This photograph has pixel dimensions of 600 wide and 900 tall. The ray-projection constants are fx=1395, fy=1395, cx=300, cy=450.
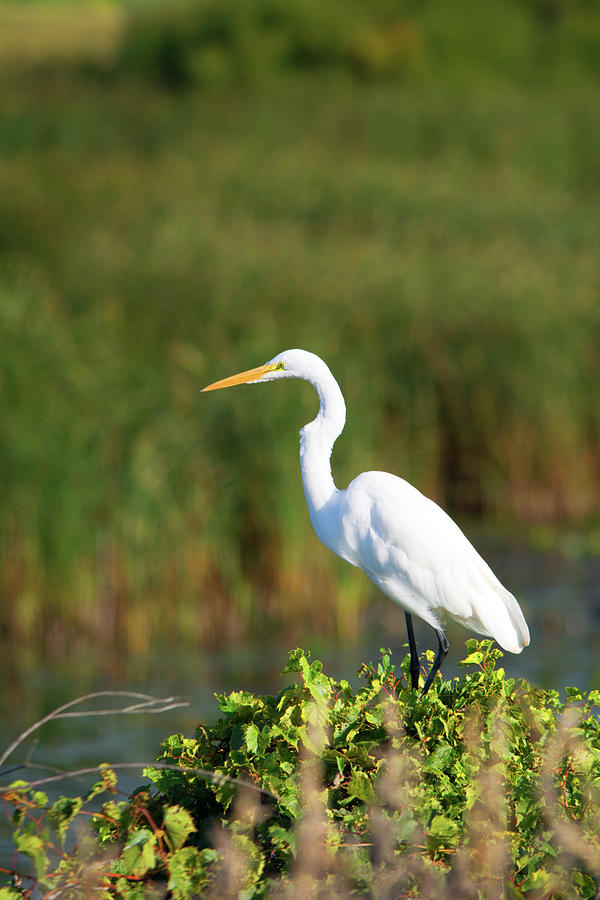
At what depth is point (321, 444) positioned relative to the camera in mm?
3994

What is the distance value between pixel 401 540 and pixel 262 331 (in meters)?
6.35

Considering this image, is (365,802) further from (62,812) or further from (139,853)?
(62,812)

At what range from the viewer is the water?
22.5ft

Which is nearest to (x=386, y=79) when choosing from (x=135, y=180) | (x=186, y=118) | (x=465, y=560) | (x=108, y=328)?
(x=186, y=118)

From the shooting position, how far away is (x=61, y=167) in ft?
54.6

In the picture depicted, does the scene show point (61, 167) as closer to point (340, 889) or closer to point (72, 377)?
point (72, 377)

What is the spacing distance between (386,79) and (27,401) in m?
26.2

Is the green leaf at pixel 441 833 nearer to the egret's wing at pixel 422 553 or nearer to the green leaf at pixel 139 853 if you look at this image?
the green leaf at pixel 139 853

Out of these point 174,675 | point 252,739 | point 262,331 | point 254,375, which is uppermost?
point 262,331

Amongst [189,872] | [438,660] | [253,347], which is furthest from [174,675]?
[189,872]

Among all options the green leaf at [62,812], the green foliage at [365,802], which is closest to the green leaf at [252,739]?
the green foliage at [365,802]

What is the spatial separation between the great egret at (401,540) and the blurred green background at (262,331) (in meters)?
3.80

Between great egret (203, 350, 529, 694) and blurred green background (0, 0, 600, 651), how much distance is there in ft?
12.5

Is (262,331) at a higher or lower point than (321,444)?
higher
